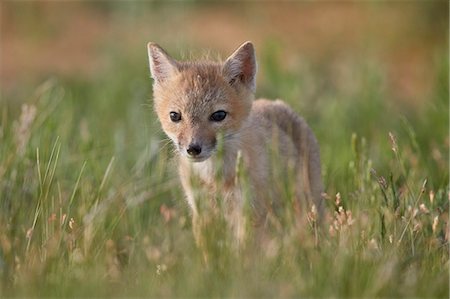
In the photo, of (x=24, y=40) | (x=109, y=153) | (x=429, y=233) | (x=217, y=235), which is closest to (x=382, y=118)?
(x=109, y=153)

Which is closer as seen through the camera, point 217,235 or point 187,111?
point 217,235

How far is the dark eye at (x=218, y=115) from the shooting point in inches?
224

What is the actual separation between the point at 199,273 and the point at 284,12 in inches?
522

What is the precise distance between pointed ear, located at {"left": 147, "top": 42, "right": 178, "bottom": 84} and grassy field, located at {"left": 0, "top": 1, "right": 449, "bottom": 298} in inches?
18.7

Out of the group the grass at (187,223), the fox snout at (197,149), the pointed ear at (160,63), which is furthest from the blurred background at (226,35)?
the fox snout at (197,149)

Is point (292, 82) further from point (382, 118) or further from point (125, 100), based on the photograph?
point (125, 100)

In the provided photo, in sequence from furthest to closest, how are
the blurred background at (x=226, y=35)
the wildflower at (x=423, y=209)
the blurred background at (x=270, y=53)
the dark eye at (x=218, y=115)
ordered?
1. the blurred background at (x=226, y=35)
2. the blurred background at (x=270, y=53)
3. the dark eye at (x=218, y=115)
4. the wildflower at (x=423, y=209)

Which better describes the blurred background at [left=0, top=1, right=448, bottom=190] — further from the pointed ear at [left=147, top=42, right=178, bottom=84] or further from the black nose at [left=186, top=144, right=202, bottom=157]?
the black nose at [left=186, top=144, right=202, bottom=157]

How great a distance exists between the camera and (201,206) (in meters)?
4.39

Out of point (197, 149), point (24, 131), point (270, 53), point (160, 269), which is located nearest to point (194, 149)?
point (197, 149)

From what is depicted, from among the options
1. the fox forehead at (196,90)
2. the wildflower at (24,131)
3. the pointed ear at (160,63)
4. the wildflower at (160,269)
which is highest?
the pointed ear at (160,63)

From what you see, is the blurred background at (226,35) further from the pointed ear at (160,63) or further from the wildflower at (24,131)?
the wildflower at (24,131)

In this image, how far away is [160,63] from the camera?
20.0ft

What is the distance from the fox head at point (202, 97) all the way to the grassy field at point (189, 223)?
40 centimetres
